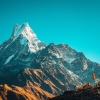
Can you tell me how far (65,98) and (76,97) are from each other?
3.20m

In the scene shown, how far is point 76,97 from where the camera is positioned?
2133 inches

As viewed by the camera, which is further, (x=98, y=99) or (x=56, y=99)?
(x=56, y=99)

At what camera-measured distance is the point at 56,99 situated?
5900 cm

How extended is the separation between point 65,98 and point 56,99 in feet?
10.7

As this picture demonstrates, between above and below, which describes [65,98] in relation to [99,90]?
below

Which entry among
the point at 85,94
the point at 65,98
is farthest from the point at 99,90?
the point at 65,98

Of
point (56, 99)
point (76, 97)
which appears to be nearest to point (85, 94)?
point (76, 97)

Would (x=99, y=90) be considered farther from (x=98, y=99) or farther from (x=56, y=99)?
(x=56, y=99)

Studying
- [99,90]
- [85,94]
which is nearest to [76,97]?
[85,94]

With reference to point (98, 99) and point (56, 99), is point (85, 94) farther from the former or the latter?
point (56, 99)

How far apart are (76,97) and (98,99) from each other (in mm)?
4708

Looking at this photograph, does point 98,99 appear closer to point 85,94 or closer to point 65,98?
point 85,94

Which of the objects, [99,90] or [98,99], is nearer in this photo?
[98,99]

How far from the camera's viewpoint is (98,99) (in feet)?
171
